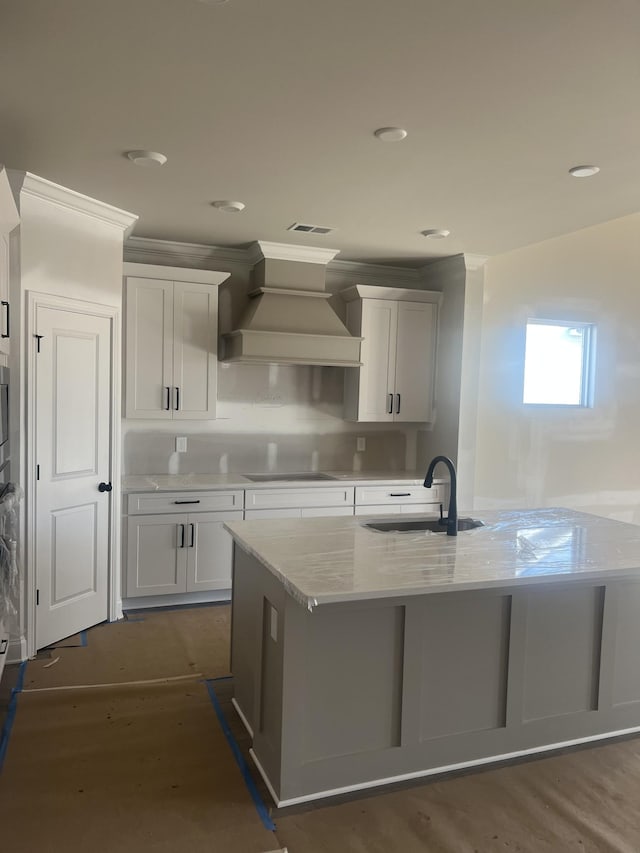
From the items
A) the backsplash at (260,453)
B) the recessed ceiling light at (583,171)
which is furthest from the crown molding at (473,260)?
the recessed ceiling light at (583,171)

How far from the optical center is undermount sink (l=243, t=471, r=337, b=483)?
15.6ft

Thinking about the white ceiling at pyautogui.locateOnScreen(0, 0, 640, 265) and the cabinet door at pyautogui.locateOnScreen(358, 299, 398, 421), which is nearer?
the white ceiling at pyautogui.locateOnScreen(0, 0, 640, 265)

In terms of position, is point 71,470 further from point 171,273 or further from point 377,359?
point 377,359

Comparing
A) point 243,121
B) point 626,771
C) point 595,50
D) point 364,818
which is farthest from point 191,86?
point 626,771

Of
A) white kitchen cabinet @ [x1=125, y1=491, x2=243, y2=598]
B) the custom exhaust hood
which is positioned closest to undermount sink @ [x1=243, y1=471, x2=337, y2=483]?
white kitchen cabinet @ [x1=125, y1=491, x2=243, y2=598]

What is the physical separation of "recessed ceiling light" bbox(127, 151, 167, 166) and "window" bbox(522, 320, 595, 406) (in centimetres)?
354

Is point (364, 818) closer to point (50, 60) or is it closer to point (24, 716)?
point (24, 716)

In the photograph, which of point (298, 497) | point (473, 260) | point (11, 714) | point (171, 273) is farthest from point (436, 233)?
point (11, 714)

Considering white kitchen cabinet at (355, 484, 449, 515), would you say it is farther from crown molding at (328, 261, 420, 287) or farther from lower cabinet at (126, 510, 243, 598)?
crown molding at (328, 261, 420, 287)

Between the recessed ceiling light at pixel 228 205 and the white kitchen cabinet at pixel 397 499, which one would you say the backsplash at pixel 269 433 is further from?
the recessed ceiling light at pixel 228 205

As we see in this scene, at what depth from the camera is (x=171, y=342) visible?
4527 mm

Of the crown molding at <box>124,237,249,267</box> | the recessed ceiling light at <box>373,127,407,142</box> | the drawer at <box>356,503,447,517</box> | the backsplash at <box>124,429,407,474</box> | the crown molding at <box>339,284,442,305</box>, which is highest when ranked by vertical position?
the recessed ceiling light at <box>373,127,407,142</box>

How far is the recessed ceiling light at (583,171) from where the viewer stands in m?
3.03

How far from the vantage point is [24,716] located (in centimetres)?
289
